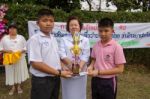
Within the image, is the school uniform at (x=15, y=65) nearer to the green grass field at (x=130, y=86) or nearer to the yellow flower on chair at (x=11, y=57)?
the yellow flower on chair at (x=11, y=57)

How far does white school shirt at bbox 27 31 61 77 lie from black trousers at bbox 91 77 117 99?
1.70 feet

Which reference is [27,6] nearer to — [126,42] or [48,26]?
[126,42]

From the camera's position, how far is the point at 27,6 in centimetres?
917

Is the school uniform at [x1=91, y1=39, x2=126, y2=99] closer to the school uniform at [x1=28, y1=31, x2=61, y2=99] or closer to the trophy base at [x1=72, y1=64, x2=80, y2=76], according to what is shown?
the trophy base at [x1=72, y1=64, x2=80, y2=76]

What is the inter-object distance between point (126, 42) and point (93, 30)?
1.08 meters

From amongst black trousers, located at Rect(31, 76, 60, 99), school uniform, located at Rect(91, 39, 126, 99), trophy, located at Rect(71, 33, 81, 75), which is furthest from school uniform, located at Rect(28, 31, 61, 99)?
school uniform, located at Rect(91, 39, 126, 99)

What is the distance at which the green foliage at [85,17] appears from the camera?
29.3 feet

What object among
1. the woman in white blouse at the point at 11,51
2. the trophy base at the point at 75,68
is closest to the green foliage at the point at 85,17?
the woman in white blouse at the point at 11,51

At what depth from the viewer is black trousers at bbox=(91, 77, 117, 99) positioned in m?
3.79

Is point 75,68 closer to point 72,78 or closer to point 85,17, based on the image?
point 72,78

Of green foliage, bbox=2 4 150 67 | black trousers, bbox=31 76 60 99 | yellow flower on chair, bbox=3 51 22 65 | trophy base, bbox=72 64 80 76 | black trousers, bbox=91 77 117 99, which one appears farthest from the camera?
green foliage, bbox=2 4 150 67

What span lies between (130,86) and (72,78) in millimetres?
4120

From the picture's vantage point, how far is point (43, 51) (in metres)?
3.57

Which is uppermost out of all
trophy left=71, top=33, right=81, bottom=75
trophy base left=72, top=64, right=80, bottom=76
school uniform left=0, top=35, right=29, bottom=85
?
trophy left=71, top=33, right=81, bottom=75
